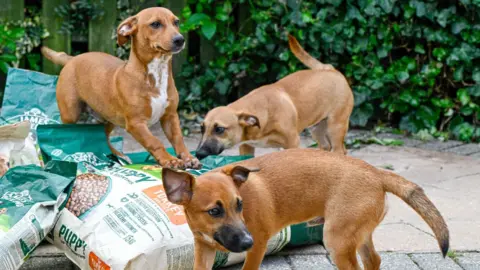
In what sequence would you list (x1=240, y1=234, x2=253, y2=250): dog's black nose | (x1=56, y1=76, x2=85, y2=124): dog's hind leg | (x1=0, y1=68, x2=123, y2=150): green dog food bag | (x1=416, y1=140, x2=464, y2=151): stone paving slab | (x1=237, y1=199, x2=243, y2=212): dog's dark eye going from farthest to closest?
(x1=416, y1=140, x2=464, y2=151): stone paving slab
(x1=56, y1=76, x2=85, y2=124): dog's hind leg
(x1=0, y1=68, x2=123, y2=150): green dog food bag
(x1=237, y1=199, x2=243, y2=212): dog's dark eye
(x1=240, y1=234, x2=253, y2=250): dog's black nose

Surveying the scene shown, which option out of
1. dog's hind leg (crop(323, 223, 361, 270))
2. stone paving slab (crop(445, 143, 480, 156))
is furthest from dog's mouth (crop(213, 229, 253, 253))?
stone paving slab (crop(445, 143, 480, 156))

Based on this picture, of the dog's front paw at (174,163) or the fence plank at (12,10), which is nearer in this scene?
the dog's front paw at (174,163)

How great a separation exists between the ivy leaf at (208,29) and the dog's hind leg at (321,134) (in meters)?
1.49

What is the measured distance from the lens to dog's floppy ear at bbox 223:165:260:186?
3164mm

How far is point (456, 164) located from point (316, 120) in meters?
1.25

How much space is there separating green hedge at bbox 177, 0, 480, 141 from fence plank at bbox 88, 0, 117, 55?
2.36 feet

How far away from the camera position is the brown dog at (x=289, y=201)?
121 inches

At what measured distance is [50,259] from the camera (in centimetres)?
397

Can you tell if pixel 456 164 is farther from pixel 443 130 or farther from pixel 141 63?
pixel 141 63

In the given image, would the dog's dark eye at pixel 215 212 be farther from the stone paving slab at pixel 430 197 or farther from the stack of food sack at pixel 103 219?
the stone paving slab at pixel 430 197

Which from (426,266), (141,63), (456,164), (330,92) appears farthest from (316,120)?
(426,266)

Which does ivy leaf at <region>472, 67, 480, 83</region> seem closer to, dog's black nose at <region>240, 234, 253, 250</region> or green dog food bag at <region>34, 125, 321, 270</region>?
green dog food bag at <region>34, 125, 321, 270</region>

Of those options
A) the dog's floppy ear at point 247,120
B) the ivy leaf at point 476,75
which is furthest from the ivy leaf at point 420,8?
the dog's floppy ear at point 247,120

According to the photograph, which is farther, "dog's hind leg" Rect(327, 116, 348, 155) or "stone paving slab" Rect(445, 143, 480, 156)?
"stone paving slab" Rect(445, 143, 480, 156)
